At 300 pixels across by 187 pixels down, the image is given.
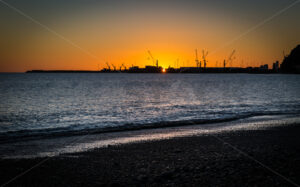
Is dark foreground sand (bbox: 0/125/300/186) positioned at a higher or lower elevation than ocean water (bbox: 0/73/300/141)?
higher

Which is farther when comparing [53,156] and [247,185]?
[53,156]

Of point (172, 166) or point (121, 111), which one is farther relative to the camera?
point (121, 111)

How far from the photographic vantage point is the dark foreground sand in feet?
16.4

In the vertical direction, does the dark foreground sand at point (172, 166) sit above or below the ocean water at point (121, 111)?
above

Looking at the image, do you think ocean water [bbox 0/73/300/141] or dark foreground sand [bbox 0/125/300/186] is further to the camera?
ocean water [bbox 0/73/300/141]

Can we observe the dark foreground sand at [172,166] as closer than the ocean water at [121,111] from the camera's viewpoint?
Yes

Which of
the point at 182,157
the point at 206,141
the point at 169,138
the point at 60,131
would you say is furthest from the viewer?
the point at 60,131

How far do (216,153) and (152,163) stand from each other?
2.27m

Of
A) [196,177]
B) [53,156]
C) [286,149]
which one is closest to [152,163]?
[196,177]

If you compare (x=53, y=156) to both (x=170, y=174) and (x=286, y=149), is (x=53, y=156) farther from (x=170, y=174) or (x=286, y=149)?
(x=286, y=149)

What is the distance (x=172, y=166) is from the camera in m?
5.89

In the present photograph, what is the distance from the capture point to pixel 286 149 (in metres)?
7.40

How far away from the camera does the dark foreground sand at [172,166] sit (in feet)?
16.4

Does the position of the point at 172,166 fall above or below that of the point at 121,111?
above
